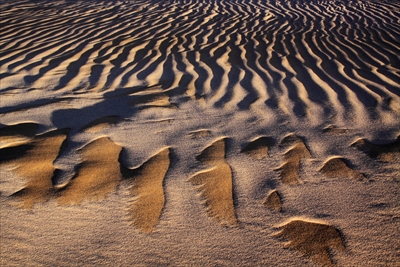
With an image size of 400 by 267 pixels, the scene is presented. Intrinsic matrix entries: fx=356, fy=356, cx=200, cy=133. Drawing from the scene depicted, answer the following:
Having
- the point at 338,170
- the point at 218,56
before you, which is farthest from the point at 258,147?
the point at 218,56

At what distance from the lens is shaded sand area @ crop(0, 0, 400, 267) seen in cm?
145

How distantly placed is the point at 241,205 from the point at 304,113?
127cm

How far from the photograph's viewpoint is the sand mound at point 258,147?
2094mm

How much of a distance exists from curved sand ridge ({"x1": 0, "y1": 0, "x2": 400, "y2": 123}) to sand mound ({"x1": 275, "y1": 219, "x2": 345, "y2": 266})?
4.04 ft

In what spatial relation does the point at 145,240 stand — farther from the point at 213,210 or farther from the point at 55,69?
the point at 55,69

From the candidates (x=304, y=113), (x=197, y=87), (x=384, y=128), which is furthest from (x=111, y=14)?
(x=384, y=128)

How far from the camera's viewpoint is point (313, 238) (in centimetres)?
146

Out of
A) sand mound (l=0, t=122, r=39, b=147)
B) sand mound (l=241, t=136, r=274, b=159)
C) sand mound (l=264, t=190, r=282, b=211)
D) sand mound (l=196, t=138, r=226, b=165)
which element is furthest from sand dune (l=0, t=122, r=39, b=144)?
sand mound (l=264, t=190, r=282, b=211)

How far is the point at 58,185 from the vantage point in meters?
1.82

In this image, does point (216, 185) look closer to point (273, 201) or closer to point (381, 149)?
point (273, 201)

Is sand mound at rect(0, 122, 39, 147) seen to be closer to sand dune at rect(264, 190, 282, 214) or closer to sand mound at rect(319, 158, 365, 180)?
sand dune at rect(264, 190, 282, 214)

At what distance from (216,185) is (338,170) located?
0.68 meters

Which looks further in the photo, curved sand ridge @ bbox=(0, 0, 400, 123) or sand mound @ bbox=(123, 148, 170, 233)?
curved sand ridge @ bbox=(0, 0, 400, 123)

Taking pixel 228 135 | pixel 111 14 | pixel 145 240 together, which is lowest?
pixel 111 14
